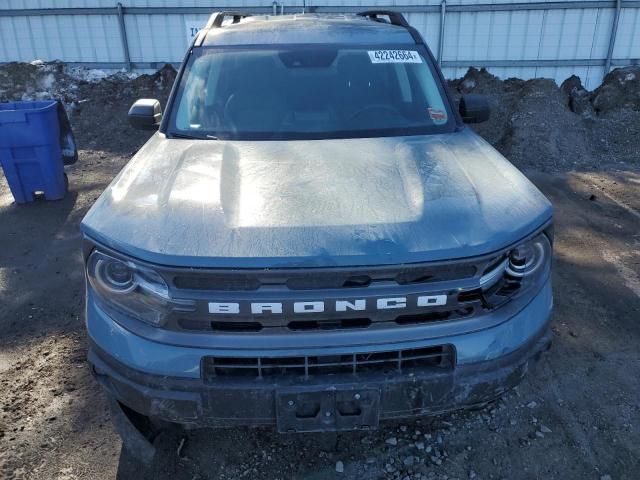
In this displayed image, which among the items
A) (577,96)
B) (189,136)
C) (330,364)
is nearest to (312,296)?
(330,364)

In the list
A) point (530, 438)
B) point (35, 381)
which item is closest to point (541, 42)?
point (530, 438)

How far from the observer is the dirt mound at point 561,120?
8125 millimetres

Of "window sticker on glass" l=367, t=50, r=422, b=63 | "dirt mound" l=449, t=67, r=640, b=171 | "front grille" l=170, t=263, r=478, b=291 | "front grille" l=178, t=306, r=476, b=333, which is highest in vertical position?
"window sticker on glass" l=367, t=50, r=422, b=63

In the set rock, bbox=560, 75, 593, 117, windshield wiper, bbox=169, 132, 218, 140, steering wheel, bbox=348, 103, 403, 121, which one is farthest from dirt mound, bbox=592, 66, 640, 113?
windshield wiper, bbox=169, 132, 218, 140

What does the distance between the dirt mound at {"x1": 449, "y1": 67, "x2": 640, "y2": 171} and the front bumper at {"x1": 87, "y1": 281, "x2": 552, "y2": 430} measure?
6.36 meters

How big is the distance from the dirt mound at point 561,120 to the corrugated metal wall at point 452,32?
88 cm

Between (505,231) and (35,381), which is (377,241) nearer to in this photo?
(505,231)

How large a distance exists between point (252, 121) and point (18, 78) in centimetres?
992

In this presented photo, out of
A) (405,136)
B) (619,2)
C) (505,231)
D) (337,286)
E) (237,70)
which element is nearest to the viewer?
(337,286)

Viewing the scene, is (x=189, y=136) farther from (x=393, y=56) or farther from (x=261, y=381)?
(x=261, y=381)

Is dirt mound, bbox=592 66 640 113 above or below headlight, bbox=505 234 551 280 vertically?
below

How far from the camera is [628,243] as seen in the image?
5.02 m

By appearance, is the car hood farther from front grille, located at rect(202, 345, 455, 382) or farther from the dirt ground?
the dirt ground

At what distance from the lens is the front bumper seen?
198 cm
